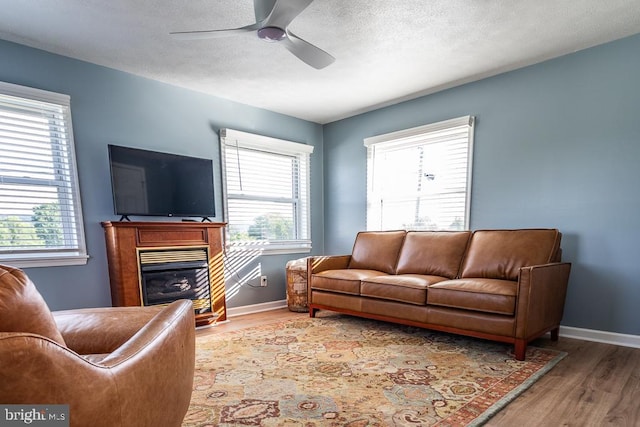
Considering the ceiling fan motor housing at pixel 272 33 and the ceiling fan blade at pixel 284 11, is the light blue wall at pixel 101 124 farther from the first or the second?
the ceiling fan blade at pixel 284 11

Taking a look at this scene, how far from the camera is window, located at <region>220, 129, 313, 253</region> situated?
3629mm

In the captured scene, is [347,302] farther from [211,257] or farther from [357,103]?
[357,103]

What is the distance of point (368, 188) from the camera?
13.3ft

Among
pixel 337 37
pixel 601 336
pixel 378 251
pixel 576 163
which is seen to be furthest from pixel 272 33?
pixel 601 336

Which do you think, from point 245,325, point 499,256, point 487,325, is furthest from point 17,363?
point 499,256

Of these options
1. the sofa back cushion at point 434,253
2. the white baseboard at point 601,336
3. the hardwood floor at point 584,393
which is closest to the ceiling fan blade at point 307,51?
the sofa back cushion at point 434,253

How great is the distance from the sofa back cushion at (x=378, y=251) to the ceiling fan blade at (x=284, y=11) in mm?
2357

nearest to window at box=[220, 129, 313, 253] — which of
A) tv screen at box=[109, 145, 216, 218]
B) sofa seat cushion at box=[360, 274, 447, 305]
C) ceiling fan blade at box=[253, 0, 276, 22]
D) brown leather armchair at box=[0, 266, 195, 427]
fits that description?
tv screen at box=[109, 145, 216, 218]

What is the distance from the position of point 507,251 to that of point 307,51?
225 centimetres

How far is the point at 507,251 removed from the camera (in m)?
2.63

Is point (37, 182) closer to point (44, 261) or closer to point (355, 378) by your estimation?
point (44, 261)

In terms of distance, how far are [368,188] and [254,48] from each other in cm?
216

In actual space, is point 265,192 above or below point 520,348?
above

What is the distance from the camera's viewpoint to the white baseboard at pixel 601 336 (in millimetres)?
2362
